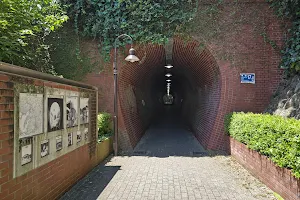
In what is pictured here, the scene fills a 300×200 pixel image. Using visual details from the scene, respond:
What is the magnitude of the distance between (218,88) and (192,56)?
187 centimetres

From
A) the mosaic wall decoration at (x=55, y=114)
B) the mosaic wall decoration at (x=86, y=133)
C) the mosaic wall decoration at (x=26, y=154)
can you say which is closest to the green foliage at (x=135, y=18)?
the mosaic wall decoration at (x=86, y=133)

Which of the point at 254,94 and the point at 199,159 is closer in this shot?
the point at 199,159

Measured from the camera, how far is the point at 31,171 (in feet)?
11.5

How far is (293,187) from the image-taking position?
397cm

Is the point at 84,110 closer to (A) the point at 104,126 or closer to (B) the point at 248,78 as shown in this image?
(A) the point at 104,126

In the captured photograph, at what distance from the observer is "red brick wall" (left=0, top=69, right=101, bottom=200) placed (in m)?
2.89

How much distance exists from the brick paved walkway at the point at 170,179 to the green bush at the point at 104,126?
899 mm

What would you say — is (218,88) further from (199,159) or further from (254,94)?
(199,159)

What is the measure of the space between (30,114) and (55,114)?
0.85 meters

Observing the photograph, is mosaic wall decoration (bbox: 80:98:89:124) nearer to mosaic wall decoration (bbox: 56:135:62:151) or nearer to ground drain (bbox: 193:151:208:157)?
mosaic wall decoration (bbox: 56:135:62:151)

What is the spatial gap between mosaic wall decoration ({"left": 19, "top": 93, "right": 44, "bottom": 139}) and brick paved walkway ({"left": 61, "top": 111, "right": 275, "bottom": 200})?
175 centimetres

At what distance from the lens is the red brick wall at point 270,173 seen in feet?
13.3

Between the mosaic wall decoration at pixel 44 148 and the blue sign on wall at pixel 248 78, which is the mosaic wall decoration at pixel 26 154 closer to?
the mosaic wall decoration at pixel 44 148

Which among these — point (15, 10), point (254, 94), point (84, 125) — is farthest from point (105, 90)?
point (254, 94)
